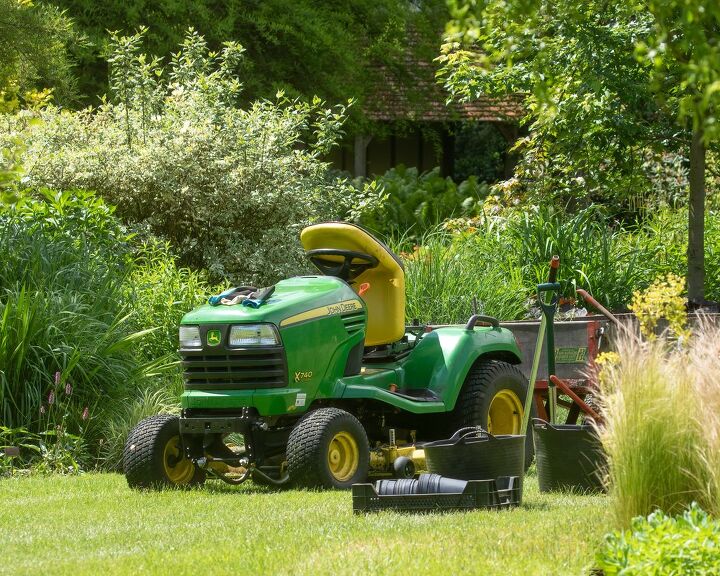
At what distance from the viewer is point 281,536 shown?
6.24 meters

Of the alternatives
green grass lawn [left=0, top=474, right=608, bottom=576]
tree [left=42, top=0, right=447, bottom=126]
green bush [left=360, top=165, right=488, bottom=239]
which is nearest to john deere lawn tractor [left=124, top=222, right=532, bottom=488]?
green grass lawn [left=0, top=474, right=608, bottom=576]

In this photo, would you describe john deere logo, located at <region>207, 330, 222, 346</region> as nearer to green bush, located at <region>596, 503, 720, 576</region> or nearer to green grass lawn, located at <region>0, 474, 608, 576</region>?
green grass lawn, located at <region>0, 474, 608, 576</region>

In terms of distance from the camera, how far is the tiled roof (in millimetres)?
27797

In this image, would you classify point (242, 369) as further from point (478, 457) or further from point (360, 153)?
point (360, 153)

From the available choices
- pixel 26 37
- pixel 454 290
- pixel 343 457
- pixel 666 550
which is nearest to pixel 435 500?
pixel 343 457

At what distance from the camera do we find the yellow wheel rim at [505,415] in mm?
9344

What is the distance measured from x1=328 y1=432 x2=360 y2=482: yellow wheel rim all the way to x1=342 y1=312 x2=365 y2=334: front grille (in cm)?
75

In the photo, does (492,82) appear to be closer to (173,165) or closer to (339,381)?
(173,165)

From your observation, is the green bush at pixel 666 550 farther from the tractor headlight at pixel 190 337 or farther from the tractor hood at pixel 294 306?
the tractor headlight at pixel 190 337

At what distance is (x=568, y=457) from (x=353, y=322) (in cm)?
174

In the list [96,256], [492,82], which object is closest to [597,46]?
[492,82]

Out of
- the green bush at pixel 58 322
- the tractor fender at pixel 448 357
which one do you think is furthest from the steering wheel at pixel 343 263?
the green bush at pixel 58 322

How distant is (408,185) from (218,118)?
10.1m

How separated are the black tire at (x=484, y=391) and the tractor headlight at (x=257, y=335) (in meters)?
1.51
